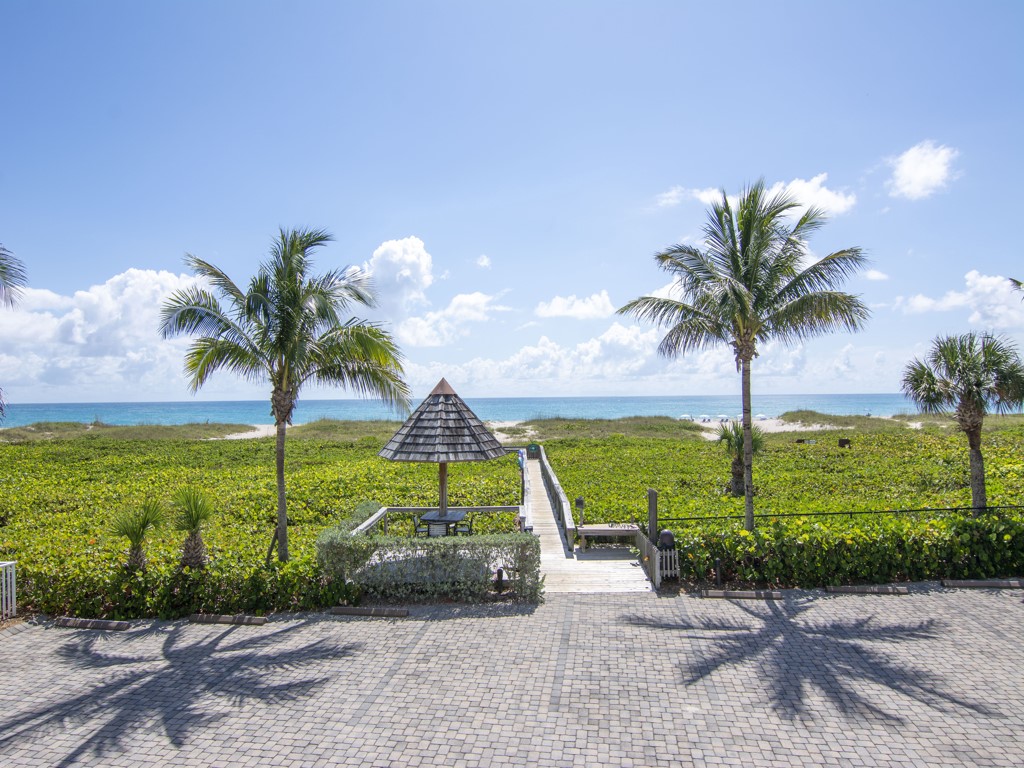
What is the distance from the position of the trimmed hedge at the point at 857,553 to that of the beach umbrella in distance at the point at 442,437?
387cm

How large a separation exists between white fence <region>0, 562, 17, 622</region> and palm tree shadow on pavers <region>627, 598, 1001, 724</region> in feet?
30.4

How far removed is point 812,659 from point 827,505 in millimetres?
8695

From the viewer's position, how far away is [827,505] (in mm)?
14195

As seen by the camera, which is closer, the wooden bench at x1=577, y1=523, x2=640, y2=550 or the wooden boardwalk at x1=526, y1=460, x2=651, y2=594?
the wooden boardwalk at x1=526, y1=460, x2=651, y2=594

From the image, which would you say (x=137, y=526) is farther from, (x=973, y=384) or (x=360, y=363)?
(x=973, y=384)

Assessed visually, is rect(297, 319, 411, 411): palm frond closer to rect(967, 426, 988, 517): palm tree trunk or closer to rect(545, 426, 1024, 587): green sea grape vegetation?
rect(545, 426, 1024, 587): green sea grape vegetation

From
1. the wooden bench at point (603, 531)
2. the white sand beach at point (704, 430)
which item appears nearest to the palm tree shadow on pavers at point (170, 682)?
the wooden bench at point (603, 531)

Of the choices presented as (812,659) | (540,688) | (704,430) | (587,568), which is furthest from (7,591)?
(704,430)

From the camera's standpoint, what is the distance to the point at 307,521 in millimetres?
15656

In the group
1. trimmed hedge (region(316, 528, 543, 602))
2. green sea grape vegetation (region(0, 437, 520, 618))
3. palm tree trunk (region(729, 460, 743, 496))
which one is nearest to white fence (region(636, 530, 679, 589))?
trimmed hedge (region(316, 528, 543, 602))

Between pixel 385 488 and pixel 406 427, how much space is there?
29.7ft

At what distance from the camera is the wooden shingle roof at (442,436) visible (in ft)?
33.1

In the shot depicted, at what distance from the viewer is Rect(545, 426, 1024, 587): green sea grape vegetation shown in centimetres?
947

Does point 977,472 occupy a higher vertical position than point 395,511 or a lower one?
higher
